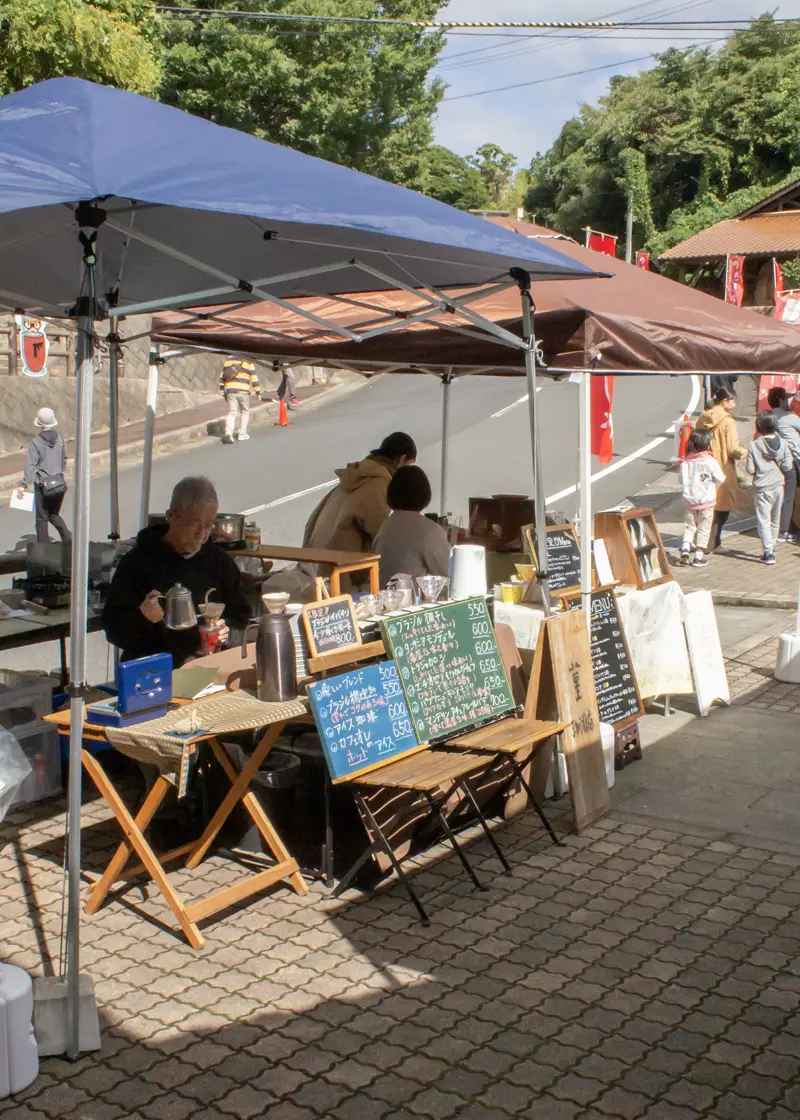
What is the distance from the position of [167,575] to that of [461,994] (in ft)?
8.15

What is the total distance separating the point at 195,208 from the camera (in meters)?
3.59

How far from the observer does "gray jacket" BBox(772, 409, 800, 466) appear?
12938mm

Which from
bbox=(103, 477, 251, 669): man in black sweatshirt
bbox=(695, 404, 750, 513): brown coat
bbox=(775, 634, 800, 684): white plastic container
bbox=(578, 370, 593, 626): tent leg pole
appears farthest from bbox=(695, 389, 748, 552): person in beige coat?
bbox=(103, 477, 251, 669): man in black sweatshirt

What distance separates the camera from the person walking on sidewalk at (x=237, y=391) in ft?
67.1

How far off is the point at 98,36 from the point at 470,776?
16.4 metres

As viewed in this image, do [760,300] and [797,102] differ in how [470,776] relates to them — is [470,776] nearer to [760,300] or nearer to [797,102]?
[760,300]

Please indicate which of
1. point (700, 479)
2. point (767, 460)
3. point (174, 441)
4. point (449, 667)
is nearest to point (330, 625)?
point (449, 667)

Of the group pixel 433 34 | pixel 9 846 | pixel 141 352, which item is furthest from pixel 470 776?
pixel 433 34

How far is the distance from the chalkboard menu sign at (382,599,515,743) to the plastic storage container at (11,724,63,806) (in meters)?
2.17

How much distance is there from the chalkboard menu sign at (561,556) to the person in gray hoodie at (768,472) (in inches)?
258

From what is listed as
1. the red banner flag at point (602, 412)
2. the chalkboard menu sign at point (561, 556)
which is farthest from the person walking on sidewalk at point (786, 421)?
the chalkboard menu sign at point (561, 556)

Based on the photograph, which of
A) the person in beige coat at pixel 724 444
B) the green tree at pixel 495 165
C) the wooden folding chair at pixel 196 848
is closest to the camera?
the wooden folding chair at pixel 196 848

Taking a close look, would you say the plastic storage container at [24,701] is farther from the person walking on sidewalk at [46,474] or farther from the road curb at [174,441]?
the road curb at [174,441]

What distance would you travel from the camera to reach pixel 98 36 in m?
17.8
